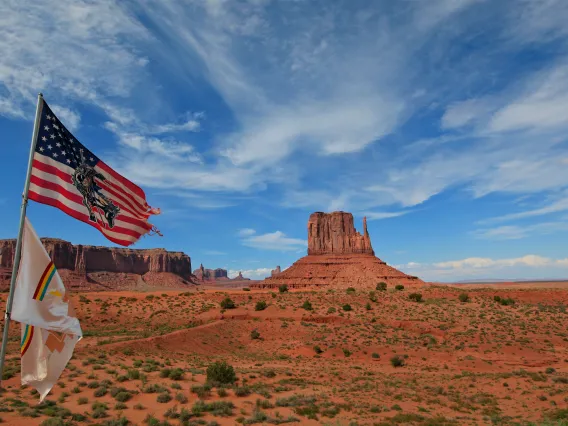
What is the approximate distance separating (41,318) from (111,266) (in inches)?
6771

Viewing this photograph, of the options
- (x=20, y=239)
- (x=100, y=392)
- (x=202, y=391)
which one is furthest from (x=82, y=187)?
(x=202, y=391)

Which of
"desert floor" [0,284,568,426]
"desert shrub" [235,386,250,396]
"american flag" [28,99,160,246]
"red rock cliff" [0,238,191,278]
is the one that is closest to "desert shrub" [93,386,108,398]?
"desert floor" [0,284,568,426]

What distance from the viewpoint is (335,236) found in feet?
459

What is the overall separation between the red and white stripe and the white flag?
930 mm

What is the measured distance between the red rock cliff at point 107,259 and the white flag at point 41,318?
145617 mm

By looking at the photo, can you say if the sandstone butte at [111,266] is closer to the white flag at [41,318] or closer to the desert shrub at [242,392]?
the desert shrub at [242,392]

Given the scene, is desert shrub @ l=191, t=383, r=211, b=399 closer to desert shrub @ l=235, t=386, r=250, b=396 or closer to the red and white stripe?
desert shrub @ l=235, t=386, r=250, b=396

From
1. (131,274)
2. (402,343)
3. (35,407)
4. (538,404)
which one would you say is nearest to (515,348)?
(402,343)

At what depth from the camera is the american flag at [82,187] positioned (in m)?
7.33

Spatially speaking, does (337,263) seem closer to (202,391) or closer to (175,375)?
(175,375)

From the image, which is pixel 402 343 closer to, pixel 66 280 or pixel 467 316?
pixel 467 316

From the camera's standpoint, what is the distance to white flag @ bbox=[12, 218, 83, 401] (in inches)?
258

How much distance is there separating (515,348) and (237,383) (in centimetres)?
2782

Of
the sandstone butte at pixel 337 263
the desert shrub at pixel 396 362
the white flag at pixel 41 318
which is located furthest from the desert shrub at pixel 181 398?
the sandstone butte at pixel 337 263
